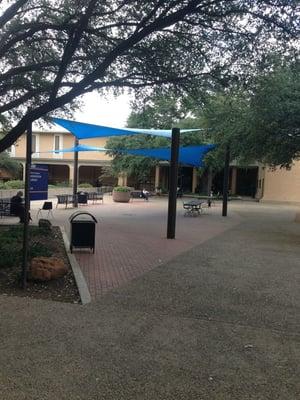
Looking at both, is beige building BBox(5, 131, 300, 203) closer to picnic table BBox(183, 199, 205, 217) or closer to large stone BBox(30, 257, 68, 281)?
picnic table BBox(183, 199, 205, 217)

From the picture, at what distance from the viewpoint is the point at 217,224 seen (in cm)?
1811

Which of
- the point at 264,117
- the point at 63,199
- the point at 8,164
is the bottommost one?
the point at 63,199

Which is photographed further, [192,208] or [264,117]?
[192,208]

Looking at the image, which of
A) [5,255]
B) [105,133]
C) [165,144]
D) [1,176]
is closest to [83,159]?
[1,176]

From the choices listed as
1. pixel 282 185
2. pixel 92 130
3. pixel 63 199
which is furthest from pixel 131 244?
pixel 282 185

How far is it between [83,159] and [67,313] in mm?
38660

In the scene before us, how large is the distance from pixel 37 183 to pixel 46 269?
1365 millimetres

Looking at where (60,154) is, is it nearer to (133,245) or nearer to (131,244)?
(131,244)

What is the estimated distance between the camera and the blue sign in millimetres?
7315

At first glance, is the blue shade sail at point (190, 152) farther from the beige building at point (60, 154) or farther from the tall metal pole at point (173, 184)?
the beige building at point (60, 154)

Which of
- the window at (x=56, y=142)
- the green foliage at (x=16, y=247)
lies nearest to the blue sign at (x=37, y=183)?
the green foliage at (x=16, y=247)

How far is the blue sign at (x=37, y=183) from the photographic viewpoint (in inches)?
288

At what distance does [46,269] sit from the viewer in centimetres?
736

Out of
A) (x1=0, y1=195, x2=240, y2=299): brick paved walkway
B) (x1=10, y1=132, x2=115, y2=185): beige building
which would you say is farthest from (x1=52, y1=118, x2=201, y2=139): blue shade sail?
(x1=10, y1=132, x2=115, y2=185): beige building
